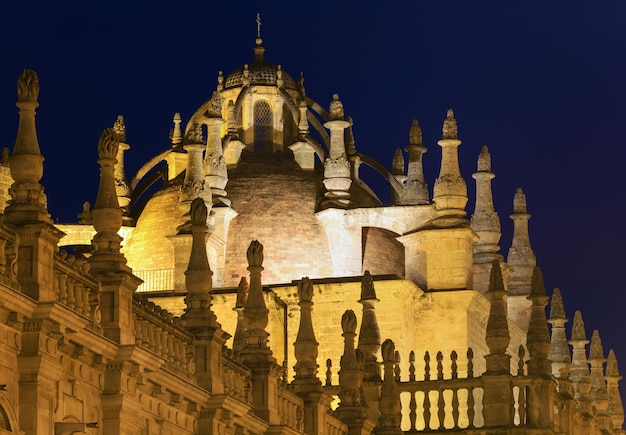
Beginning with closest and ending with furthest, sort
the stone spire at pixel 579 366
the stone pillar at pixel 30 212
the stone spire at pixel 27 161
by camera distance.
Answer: the stone pillar at pixel 30 212 → the stone spire at pixel 27 161 → the stone spire at pixel 579 366

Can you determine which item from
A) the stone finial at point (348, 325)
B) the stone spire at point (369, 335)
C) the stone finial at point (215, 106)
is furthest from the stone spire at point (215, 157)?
the stone finial at point (348, 325)

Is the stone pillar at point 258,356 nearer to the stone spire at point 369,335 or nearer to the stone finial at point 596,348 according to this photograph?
the stone spire at point 369,335

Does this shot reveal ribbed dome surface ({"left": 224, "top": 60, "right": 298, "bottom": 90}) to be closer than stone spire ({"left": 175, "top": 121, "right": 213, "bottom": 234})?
No

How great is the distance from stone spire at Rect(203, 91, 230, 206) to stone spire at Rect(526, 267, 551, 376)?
34.5 ft

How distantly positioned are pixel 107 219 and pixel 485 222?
1348 inches

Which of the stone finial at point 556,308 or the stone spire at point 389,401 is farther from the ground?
the stone finial at point 556,308

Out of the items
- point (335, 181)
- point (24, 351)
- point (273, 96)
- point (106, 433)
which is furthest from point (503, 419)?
point (24, 351)

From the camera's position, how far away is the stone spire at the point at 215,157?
59719mm

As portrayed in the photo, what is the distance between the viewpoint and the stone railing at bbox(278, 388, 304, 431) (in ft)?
127

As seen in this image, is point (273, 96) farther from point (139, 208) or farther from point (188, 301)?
point (188, 301)

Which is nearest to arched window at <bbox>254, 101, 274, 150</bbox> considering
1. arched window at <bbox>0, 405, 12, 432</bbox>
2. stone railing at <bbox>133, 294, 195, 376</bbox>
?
stone railing at <bbox>133, 294, 195, 376</bbox>

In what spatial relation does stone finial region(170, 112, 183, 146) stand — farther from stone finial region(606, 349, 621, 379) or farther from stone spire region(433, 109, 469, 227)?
stone finial region(606, 349, 621, 379)

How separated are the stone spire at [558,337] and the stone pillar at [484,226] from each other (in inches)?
81.6

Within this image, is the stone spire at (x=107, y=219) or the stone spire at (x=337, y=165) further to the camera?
the stone spire at (x=337, y=165)
